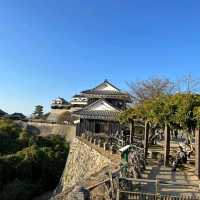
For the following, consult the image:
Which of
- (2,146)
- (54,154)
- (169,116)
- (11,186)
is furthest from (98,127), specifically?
(169,116)

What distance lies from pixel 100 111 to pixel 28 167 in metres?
9.92

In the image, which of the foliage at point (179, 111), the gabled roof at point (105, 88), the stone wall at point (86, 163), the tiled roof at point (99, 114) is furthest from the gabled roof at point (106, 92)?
the foliage at point (179, 111)

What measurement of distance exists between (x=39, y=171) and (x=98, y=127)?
8265 mm

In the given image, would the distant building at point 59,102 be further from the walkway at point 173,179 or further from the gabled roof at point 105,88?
the walkway at point 173,179

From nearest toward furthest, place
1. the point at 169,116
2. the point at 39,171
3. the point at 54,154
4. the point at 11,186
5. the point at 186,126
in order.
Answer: the point at 186,126 → the point at 169,116 → the point at 11,186 → the point at 39,171 → the point at 54,154

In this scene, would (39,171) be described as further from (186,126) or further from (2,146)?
(186,126)

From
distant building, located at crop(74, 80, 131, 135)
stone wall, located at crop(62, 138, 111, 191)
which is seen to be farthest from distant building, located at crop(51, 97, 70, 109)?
stone wall, located at crop(62, 138, 111, 191)

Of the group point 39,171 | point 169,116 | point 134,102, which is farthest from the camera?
point 134,102

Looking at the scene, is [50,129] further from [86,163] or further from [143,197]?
[143,197]

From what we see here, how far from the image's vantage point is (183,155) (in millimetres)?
15133

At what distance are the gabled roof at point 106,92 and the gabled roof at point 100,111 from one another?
1938 millimetres

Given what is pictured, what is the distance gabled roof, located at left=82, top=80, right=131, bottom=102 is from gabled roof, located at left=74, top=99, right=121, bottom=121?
1.94 m

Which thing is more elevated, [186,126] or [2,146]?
[186,126]

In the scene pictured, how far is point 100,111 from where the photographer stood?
33719 mm
